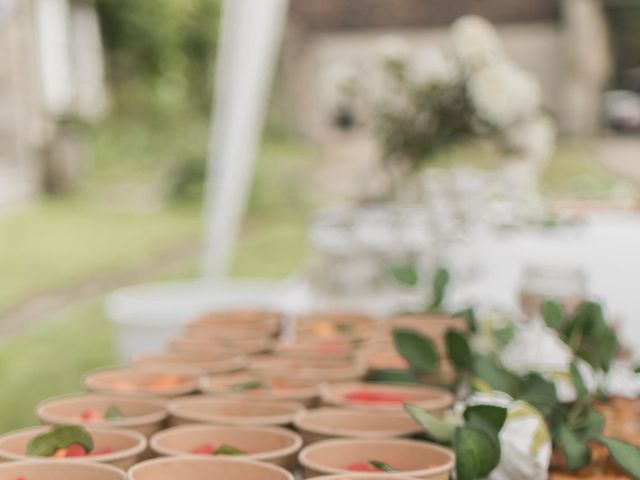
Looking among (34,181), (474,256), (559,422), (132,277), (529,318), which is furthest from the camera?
(34,181)

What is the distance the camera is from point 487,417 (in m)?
1.25

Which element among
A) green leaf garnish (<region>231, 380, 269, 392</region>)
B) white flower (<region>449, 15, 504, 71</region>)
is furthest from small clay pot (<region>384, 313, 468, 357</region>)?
white flower (<region>449, 15, 504, 71</region>)

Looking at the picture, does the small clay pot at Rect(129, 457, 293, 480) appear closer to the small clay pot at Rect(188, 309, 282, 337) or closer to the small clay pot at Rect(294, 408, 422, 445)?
the small clay pot at Rect(294, 408, 422, 445)

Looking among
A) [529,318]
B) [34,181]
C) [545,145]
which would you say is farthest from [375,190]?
[34,181]

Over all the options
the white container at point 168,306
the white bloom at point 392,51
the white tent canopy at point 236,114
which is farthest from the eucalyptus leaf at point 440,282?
the white tent canopy at point 236,114

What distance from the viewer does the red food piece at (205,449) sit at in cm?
137

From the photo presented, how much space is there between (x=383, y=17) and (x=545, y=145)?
1130cm

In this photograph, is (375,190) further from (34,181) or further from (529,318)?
(34,181)

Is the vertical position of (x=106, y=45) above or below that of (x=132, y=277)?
above

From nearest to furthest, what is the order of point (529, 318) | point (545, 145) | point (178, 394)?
point (178, 394) < point (529, 318) < point (545, 145)

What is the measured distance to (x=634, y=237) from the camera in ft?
10.9

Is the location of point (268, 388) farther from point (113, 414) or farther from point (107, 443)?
point (107, 443)

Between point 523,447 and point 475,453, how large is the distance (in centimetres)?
11

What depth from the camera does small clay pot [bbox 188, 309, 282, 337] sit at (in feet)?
7.36
